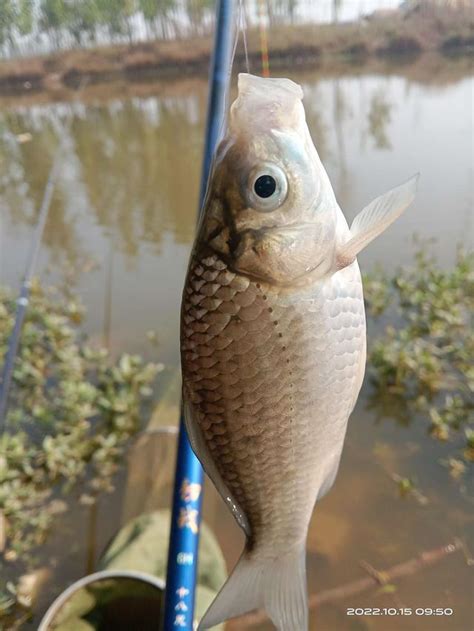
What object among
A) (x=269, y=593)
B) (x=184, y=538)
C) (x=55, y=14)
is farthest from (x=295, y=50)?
(x=269, y=593)

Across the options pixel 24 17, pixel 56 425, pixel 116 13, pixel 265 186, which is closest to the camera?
pixel 265 186

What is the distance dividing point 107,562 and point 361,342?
166 centimetres

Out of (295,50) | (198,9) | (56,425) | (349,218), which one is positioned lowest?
(56,425)

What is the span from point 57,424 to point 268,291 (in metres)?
2.30

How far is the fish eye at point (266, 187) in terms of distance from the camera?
61 centimetres

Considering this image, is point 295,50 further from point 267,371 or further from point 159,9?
point 267,371

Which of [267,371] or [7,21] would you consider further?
[7,21]

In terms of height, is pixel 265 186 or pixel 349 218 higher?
pixel 265 186

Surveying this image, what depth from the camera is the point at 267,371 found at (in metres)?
0.62

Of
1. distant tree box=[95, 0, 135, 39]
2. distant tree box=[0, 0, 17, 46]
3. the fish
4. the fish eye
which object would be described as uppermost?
distant tree box=[95, 0, 135, 39]

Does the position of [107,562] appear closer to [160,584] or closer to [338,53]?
[160,584]

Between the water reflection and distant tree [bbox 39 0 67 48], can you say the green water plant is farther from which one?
distant tree [bbox 39 0 67 48]

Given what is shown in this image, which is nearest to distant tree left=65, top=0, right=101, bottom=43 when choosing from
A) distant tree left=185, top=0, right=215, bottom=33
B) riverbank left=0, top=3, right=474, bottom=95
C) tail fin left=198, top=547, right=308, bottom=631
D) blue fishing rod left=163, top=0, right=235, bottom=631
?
riverbank left=0, top=3, right=474, bottom=95

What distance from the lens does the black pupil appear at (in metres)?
0.61
